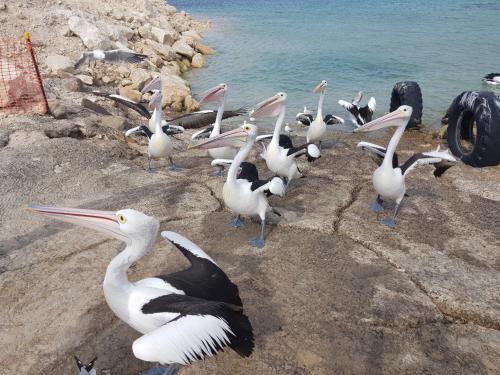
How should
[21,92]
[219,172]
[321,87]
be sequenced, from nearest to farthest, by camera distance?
[219,172], [321,87], [21,92]

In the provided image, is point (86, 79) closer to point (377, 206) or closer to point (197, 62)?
point (197, 62)

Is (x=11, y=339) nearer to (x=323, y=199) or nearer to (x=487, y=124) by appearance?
(x=323, y=199)

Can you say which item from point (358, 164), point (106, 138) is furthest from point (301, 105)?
point (106, 138)

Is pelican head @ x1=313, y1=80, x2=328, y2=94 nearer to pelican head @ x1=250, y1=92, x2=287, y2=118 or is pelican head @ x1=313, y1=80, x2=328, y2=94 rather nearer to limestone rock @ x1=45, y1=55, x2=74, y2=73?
pelican head @ x1=250, y1=92, x2=287, y2=118

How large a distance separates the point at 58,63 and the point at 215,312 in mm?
11074

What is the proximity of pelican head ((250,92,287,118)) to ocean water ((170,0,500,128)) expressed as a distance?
226 inches

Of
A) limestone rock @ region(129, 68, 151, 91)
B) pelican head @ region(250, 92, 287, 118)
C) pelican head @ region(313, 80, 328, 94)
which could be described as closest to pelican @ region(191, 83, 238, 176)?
pelican head @ region(250, 92, 287, 118)

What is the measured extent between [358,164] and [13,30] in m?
12.5

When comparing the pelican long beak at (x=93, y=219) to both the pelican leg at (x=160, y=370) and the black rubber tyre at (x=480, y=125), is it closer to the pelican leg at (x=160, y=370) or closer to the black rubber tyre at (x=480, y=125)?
the pelican leg at (x=160, y=370)

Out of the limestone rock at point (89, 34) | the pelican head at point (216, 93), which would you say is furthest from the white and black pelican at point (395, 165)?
the limestone rock at point (89, 34)

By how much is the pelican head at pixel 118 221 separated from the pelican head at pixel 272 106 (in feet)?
12.2

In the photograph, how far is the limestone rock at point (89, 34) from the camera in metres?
Answer: 13.1

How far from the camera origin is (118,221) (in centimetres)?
246

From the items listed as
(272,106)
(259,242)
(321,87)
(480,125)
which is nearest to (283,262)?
(259,242)
